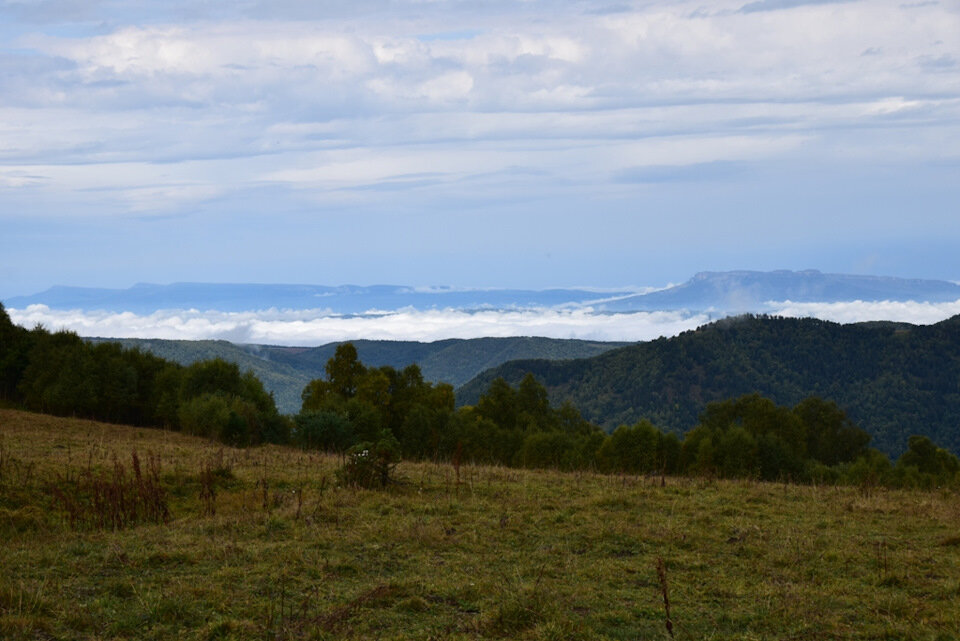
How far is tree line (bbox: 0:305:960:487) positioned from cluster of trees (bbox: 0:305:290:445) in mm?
86

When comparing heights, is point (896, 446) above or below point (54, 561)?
below

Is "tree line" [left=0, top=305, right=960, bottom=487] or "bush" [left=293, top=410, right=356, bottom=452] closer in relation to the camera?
"bush" [left=293, top=410, right=356, bottom=452]

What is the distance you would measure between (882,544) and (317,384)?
52648 millimetres

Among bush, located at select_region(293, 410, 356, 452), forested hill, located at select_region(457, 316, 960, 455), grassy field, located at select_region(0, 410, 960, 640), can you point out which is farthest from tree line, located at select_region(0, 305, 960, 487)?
forested hill, located at select_region(457, 316, 960, 455)

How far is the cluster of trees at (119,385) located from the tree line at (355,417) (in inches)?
3.4

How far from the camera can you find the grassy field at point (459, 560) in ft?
29.4

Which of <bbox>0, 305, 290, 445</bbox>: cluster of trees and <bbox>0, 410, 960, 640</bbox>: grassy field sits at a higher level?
<bbox>0, 305, 290, 445</bbox>: cluster of trees

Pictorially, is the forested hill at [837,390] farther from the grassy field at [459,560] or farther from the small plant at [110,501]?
the small plant at [110,501]

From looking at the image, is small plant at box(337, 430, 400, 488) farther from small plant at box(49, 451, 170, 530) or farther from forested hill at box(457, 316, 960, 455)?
forested hill at box(457, 316, 960, 455)

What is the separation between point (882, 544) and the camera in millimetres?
13172

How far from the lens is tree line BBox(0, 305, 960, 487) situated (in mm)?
47656

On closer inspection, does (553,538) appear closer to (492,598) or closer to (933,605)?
(492,598)

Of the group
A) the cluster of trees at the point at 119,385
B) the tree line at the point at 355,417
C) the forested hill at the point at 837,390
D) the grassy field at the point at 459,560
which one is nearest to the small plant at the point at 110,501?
the grassy field at the point at 459,560

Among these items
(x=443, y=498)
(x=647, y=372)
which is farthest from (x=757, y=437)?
(x=647, y=372)
